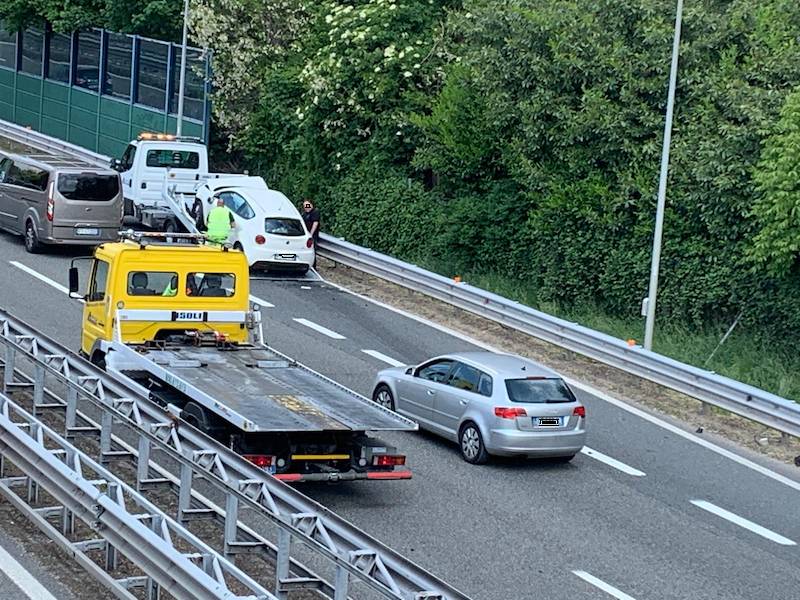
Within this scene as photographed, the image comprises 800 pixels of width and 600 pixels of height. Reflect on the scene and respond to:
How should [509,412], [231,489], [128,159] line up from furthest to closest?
1. [128,159]
2. [509,412]
3. [231,489]

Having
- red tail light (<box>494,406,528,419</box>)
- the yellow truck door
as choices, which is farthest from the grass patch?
the yellow truck door

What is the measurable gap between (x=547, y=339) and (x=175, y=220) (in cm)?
1034

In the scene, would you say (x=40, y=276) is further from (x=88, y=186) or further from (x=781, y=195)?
(x=781, y=195)

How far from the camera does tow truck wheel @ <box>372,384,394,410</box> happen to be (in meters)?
21.0

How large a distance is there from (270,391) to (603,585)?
15.4 feet

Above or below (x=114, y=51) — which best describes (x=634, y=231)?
below

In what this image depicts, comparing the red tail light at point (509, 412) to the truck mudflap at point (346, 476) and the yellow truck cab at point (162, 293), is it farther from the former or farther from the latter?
the yellow truck cab at point (162, 293)

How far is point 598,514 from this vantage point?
17344 millimetres

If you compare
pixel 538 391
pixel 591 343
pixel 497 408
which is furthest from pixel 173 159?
pixel 497 408

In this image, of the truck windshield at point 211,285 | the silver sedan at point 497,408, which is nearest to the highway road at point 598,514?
the silver sedan at point 497,408

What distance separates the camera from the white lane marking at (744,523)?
56.2ft

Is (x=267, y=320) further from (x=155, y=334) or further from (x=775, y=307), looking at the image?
(x=775, y=307)

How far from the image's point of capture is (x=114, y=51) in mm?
46344

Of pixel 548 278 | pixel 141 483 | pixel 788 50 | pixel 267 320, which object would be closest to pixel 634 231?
pixel 548 278
